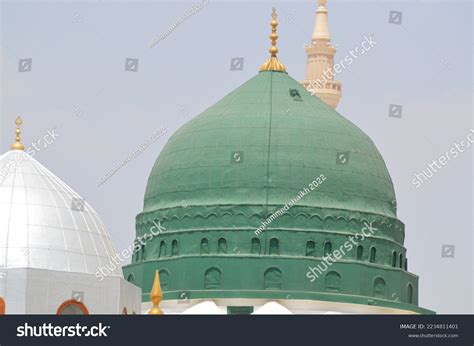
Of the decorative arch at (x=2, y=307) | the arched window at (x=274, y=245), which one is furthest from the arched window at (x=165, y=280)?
the decorative arch at (x=2, y=307)

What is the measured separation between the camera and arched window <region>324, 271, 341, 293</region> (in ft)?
293

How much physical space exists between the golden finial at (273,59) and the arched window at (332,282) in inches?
328

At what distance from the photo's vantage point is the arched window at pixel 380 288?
9038 centimetres

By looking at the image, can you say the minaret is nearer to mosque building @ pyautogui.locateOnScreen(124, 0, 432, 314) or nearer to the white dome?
mosque building @ pyautogui.locateOnScreen(124, 0, 432, 314)

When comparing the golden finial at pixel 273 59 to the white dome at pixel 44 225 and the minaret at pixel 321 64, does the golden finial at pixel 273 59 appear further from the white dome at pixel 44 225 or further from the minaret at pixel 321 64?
the white dome at pixel 44 225

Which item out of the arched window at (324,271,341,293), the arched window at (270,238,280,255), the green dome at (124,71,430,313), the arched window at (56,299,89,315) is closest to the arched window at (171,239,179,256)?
the green dome at (124,71,430,313)

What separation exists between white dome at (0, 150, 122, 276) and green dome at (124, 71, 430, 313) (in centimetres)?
1304

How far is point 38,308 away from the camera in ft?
238

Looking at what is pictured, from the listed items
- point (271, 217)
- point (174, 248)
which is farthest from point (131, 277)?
point (271, 217)

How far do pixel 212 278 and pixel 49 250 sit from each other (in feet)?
51.7
